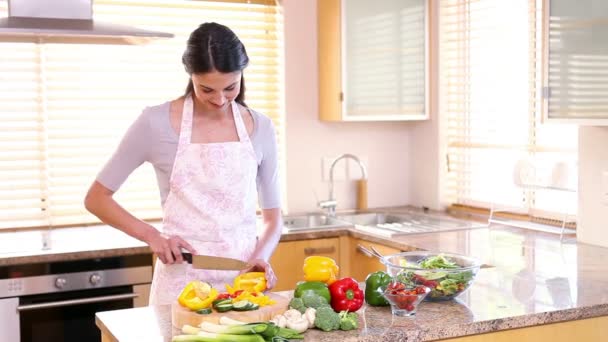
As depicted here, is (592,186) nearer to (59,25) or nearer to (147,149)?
(147,149)

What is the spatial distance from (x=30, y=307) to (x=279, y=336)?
5.67 ft

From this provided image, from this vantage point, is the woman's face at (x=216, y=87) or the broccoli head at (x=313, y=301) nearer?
the broccoli head at (x=313, y=301)

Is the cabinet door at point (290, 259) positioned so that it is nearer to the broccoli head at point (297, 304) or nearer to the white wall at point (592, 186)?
the white wall at point (592, 186)

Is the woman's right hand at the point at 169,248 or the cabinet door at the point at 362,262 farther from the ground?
the woman's right hand at the point at 169,248

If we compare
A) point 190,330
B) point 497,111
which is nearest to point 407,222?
point 497,111

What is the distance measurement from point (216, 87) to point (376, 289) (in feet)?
2.50

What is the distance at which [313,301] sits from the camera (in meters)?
2.13

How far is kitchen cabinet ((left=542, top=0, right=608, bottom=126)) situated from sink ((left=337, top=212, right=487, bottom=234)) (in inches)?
35.3

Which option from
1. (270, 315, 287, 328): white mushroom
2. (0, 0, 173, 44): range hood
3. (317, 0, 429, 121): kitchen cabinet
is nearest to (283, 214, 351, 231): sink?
(317, 0, 429, 121): kitchen cabinet

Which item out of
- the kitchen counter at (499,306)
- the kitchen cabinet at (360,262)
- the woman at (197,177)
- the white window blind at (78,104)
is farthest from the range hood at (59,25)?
the kitchen cabinet at (360,262)

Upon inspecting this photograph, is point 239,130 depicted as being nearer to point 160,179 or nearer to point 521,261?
point 160,179

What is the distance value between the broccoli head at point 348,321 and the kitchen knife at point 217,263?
47 centimetres

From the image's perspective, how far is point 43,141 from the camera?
399 centimetres

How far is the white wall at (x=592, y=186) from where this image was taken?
135 inches
